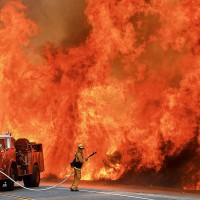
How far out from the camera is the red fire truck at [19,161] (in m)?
28.5

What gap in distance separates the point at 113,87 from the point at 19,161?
9.89 m

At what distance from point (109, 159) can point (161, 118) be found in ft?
14.5

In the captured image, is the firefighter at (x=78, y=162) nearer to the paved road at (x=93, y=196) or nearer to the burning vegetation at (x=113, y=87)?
the paved road at (x=93, y=196)

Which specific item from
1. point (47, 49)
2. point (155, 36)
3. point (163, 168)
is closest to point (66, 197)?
point (163, 168)

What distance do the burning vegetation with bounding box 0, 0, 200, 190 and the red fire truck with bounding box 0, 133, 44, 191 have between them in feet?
21.5

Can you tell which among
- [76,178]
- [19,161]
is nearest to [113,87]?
[19,161]

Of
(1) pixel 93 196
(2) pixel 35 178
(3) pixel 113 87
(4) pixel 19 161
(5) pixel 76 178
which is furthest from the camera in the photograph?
(3) pixel 113 87

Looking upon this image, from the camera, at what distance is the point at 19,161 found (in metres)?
30.5

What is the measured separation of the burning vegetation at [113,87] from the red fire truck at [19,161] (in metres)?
6.55

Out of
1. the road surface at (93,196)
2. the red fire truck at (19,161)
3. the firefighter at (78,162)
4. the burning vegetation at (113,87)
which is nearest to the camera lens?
the road surface at (93,196)

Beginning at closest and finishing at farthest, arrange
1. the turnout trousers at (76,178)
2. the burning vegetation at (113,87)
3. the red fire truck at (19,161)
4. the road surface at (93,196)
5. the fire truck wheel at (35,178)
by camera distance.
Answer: the road surface at (93,196) < the turnout trousers at (76,178) < the red fire truck at (19,161) < the fire truck wheel at (35,178) < the burning vegetation at (113,87)

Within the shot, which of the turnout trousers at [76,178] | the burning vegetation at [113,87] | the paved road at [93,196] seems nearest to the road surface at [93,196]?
the paved road at [93,196]

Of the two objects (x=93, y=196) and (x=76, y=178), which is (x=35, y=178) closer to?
(x=76, y=178)

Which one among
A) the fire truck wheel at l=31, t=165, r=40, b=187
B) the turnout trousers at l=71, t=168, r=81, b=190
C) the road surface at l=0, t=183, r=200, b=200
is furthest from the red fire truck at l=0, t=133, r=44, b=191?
the turnout trousers at l=71, t=168, r=81, b=190
